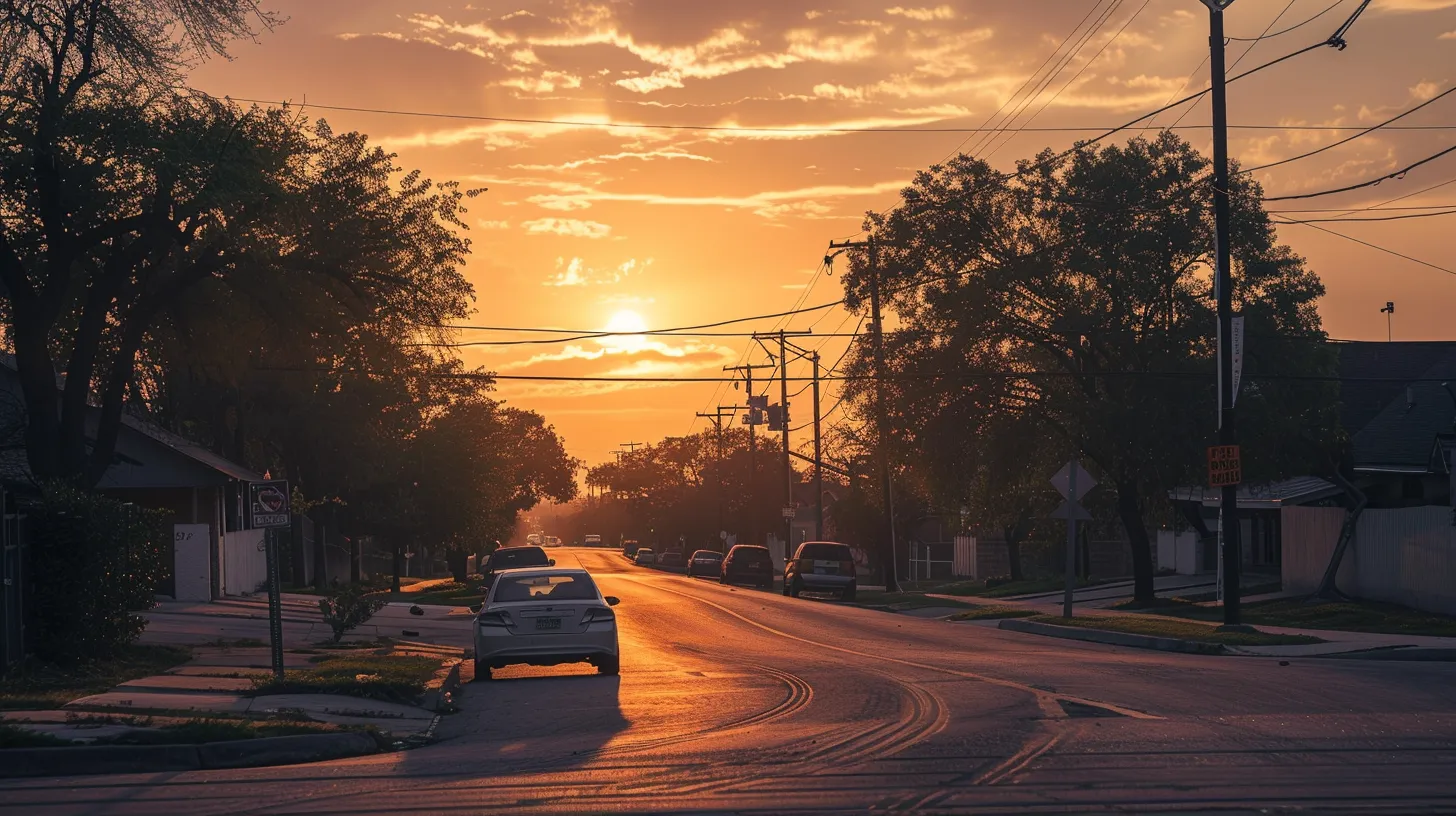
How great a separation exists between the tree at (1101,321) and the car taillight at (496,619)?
61.3ft

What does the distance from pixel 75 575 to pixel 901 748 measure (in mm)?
11430

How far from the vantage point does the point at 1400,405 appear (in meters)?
38.2

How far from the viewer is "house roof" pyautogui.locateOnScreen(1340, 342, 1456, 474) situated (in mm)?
34344

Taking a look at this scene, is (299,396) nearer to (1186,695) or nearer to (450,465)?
(450,465)

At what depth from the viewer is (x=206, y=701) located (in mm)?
15305

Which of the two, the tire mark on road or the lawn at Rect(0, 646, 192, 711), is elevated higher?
the lawn at Rect(0, 646, 192, 711)

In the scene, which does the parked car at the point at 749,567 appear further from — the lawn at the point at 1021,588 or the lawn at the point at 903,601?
the lawn at the point at 903,601

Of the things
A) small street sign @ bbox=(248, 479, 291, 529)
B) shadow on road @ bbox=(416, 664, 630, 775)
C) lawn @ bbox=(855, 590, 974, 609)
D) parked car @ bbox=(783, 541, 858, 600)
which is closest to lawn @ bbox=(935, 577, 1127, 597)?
lawn @ bbox=(855, 590, 974, 609)

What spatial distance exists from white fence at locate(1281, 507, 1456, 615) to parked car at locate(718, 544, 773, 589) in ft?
83.2

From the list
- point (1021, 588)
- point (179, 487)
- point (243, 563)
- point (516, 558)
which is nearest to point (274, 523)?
point (516, 558)

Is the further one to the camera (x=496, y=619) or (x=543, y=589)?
(x=543, y=589)

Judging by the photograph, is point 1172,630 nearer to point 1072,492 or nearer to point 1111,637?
point 1111,637

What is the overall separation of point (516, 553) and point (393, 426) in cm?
1369

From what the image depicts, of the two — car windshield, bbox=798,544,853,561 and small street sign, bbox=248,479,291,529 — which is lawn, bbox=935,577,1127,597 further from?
small street sign, bbox=248,479,291,529
